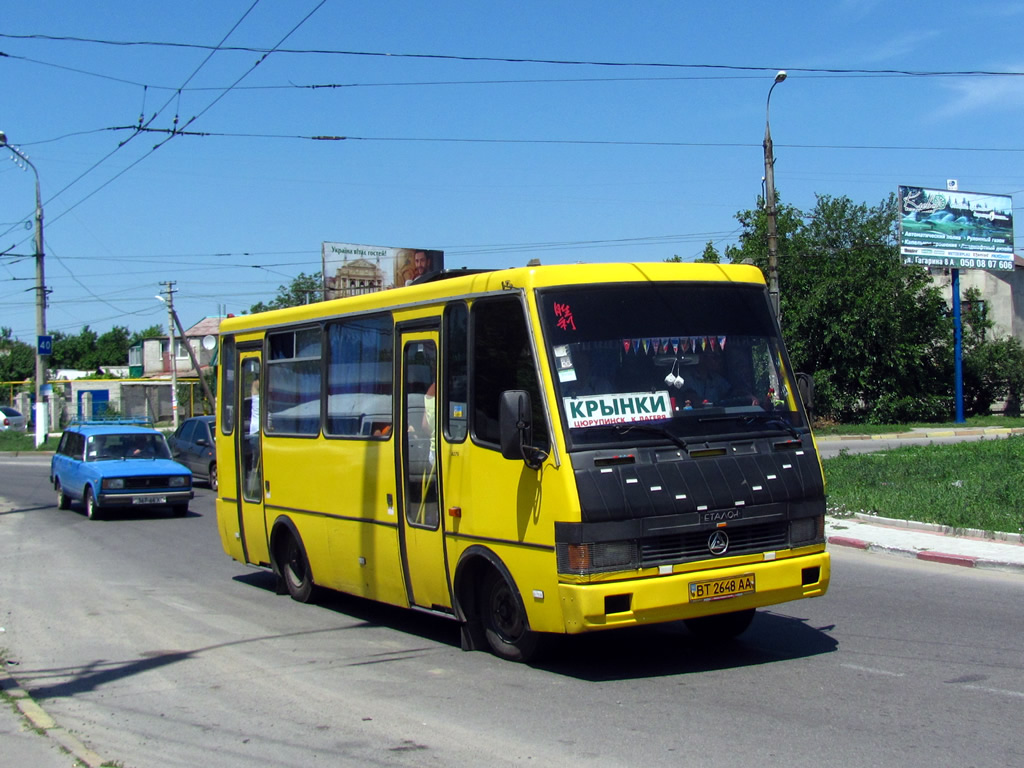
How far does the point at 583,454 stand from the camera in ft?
22.1

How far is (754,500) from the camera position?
707cm

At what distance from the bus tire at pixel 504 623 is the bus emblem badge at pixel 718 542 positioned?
1.35m

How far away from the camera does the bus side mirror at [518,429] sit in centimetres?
674

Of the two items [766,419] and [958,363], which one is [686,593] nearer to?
[766,419]

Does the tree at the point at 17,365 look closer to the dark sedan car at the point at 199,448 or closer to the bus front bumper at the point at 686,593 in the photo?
the dark sedan car at the point at 199,448

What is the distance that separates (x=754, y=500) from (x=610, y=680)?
59.6 inches

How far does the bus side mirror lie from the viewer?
674 cm

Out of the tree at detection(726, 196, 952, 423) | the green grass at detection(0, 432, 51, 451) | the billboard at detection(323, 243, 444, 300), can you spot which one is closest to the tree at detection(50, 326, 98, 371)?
the green grass at detection(0, 432, 51, 451)

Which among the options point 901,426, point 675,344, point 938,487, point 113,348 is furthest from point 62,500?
point 113,348

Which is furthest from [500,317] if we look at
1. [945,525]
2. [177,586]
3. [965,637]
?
[945,525]

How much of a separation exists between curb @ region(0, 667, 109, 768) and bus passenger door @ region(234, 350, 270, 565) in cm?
378

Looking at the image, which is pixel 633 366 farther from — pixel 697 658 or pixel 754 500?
pixel 697 658

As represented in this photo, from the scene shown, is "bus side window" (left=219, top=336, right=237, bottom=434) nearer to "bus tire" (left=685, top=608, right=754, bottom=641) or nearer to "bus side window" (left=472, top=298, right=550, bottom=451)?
"bus side window" (left=472, top=298, right=550, bottom=451)

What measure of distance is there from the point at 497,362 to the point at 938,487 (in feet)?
38.7
